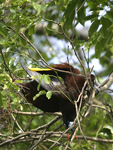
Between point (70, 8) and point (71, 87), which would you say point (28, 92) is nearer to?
point (71, 87)

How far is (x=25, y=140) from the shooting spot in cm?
284

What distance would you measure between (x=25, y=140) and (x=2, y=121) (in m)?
0.39

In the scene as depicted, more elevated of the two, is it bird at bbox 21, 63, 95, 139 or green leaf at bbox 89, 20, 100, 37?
green leaf at bbox 89, 20, 100, 37

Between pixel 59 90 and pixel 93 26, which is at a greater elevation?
pixel 93 26

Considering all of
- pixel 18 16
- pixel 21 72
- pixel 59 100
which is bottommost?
pixel 59 100

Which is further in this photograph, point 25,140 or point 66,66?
point 25,140

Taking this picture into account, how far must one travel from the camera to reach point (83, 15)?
94.3 inches

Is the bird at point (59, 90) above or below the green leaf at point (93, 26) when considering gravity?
below

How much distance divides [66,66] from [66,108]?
49 cm

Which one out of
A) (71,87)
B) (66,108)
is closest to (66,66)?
A: (71,87)

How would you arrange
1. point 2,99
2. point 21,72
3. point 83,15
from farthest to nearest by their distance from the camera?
point 21,72 → point 83,15 → point 2,99

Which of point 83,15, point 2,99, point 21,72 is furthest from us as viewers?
point 21,72

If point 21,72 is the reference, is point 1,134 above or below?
below

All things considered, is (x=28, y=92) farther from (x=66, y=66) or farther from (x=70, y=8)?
(x=70, y=8)
